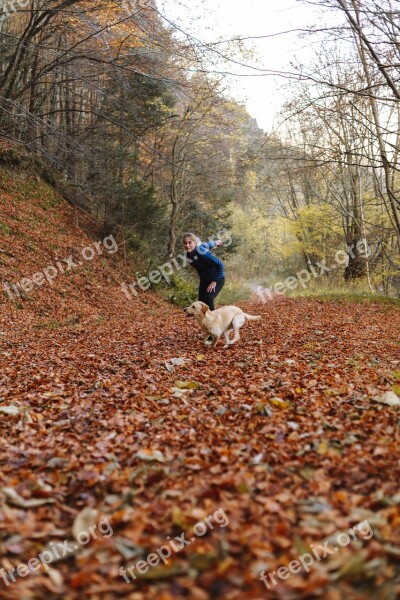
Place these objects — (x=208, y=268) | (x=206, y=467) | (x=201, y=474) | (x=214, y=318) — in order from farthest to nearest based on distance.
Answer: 1. (x=208, y=268)
2. (x=214, y=318)
3. (x=206, y=467)
4. (x=201, y=474)

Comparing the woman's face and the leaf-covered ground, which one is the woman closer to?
the woman's face

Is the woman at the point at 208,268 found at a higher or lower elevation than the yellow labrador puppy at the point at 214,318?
higher

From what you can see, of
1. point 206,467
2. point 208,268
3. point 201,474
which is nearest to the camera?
point 201,474

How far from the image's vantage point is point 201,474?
3564 mm

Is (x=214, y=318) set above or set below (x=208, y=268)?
below

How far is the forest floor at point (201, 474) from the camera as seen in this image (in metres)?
2.47

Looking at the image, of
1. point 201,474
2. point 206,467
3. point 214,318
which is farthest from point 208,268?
point 201,474

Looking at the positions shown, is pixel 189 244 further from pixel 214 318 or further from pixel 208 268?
pixel 214 318

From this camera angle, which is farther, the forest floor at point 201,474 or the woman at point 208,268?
the woman at point 208,268

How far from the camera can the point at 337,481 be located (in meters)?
3.32

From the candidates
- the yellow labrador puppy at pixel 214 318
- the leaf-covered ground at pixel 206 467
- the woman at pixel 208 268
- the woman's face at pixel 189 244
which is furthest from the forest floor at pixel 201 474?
the woman's face at pixel 189 244

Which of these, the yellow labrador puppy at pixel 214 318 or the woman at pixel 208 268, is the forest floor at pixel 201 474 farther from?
the woman at pixel 208 268

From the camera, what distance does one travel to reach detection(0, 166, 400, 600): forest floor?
2.47 metres

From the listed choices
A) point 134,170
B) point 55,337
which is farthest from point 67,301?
point 134,170
